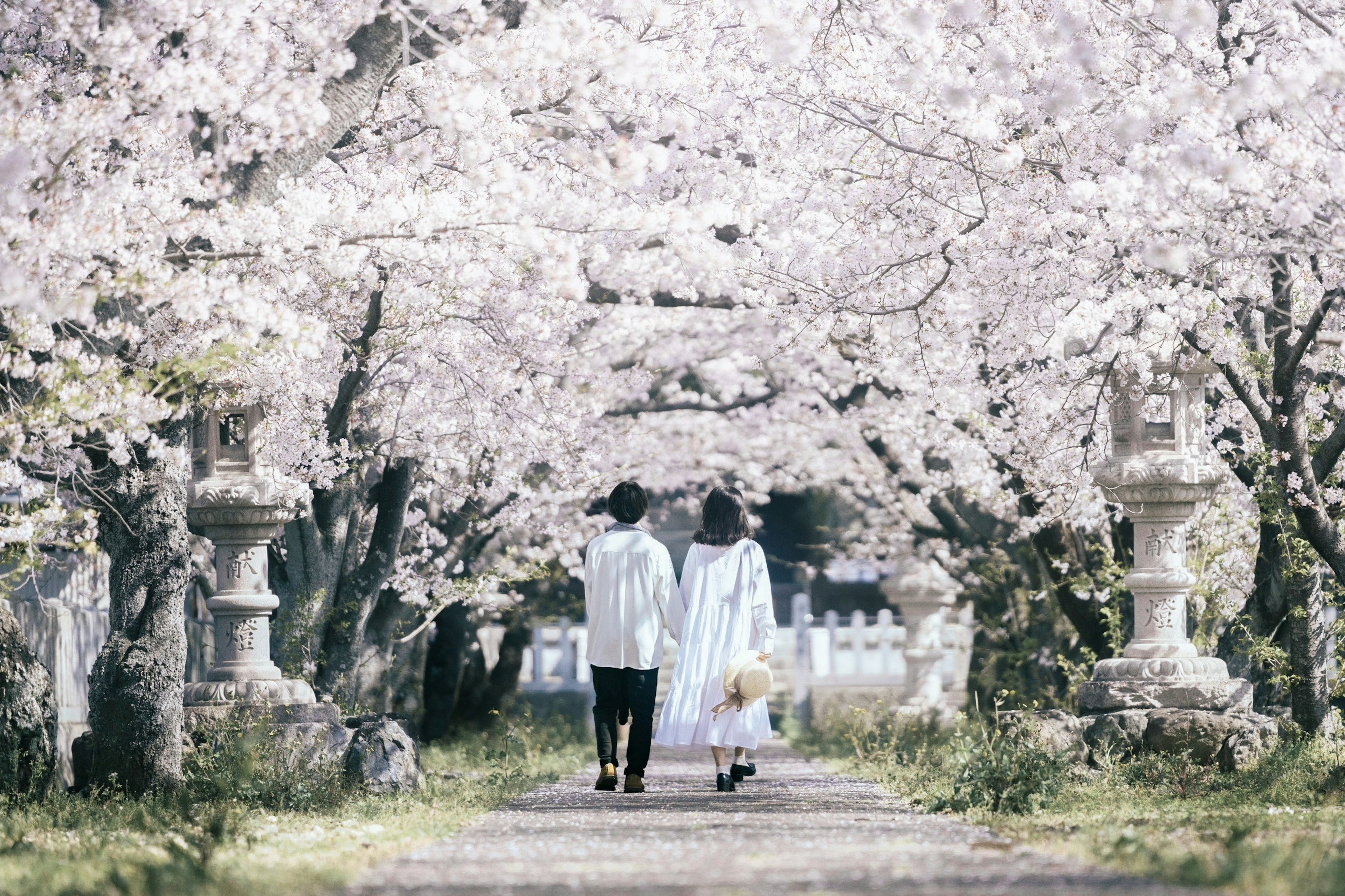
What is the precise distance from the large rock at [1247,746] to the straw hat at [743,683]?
2.48 meters

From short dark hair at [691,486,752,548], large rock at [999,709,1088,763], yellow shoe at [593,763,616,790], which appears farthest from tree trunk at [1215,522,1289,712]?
yellow shoe at [593,763,616,790]

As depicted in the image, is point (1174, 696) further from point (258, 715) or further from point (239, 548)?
point (239, 548)

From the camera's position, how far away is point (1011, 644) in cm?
1667

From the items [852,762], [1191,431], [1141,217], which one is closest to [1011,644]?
[852,762]

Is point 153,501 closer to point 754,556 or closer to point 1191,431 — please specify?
point 754,556

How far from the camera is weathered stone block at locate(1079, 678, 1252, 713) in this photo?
8836 millimetres

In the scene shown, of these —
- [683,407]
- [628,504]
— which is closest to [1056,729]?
[628,504]

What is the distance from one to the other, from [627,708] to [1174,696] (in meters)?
3.08

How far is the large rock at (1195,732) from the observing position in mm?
8531

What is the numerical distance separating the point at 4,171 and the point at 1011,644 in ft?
41.5

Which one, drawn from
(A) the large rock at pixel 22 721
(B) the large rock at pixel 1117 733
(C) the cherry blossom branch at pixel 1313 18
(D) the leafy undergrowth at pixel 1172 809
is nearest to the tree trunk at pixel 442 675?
(D) the leafy undergrowth at pixel 1172 809

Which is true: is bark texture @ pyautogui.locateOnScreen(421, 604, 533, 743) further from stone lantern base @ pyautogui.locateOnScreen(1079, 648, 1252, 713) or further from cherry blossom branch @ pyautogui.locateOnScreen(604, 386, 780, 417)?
stone lantern base @ pyautogui.locateOnScreen(1079, 648, 1252, 713)

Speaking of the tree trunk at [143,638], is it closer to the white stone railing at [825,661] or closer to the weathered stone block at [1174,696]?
the weathered stone block at [1174,696]

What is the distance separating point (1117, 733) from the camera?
8.65 metres
